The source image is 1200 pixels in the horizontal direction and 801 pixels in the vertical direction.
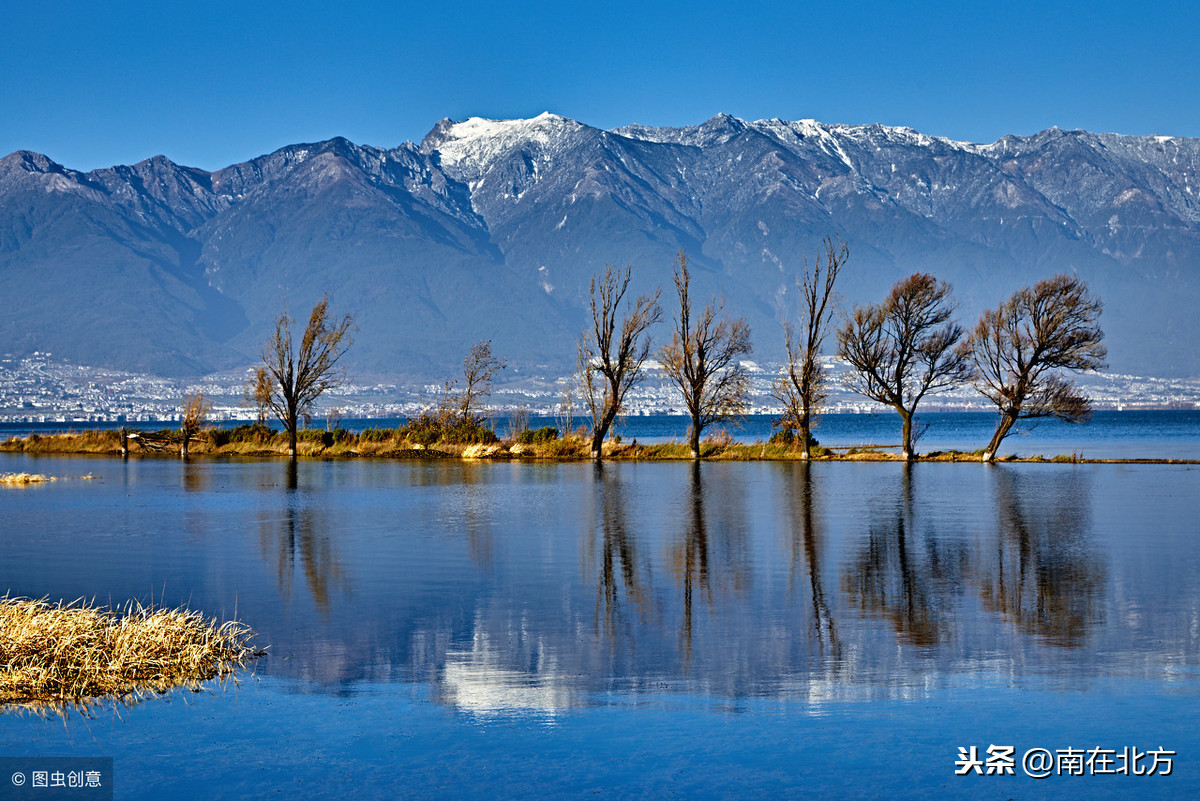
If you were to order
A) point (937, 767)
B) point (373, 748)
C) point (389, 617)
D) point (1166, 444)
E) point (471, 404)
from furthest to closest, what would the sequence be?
point (1166, 444) < point (471, 404) < point (389, 617) < point (373, 748) < point (937, 767)

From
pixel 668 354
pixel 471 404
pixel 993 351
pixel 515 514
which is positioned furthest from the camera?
pixel 471 404

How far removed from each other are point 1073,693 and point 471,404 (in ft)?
193

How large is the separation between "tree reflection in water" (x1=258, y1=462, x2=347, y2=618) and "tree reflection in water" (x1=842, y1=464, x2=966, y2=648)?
898cm

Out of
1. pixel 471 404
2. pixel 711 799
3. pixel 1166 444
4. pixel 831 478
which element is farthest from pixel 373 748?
pixel 1166 444

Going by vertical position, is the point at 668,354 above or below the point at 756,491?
above

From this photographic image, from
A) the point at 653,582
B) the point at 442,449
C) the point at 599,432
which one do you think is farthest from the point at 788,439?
the point at 653,582

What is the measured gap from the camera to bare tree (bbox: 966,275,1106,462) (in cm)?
5247

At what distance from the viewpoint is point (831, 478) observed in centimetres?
4831

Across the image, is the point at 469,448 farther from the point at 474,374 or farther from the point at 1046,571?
the point at 1046,571

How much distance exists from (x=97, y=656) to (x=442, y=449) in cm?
5209

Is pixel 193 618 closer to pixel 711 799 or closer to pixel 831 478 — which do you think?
pixel 711 799

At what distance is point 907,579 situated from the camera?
20.4 meters

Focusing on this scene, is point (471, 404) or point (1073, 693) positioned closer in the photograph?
point (1073, 693)

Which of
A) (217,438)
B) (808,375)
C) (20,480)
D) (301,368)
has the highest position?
(301,368)
